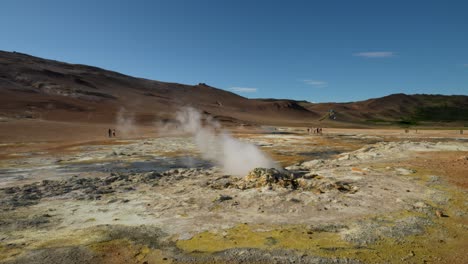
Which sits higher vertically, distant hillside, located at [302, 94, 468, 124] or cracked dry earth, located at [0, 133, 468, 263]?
distant hillside, located at [302, 94, 468, 124]

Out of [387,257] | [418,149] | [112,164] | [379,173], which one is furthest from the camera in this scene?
[418,149]

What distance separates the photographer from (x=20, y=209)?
11148 mm

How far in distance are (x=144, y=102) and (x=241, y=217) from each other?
109 metres

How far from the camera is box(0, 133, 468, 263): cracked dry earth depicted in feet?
24.4

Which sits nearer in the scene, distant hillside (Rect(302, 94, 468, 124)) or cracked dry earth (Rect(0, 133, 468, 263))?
cracked dry earth (Rect(0, 133, 468, 263))

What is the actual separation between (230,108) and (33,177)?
398ft

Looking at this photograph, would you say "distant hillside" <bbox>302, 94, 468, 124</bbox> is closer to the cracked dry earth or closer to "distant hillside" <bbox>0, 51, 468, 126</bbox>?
"distant hillside" <bbox>0, 51, 468, 126</bbox>

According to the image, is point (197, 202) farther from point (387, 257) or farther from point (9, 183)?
point (9, 183)

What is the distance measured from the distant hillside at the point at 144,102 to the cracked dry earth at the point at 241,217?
6204cm

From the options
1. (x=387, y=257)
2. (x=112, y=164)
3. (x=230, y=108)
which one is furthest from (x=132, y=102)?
(x=387, y=257)

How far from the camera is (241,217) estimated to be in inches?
393

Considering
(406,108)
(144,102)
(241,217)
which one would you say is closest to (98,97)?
(144,102)

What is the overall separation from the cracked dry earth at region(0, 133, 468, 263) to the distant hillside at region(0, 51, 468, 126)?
62040 millimetres

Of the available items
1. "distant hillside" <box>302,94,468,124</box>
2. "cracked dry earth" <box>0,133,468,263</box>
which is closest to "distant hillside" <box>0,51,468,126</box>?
"distant hillside" <box>302,94,468,124</box>
